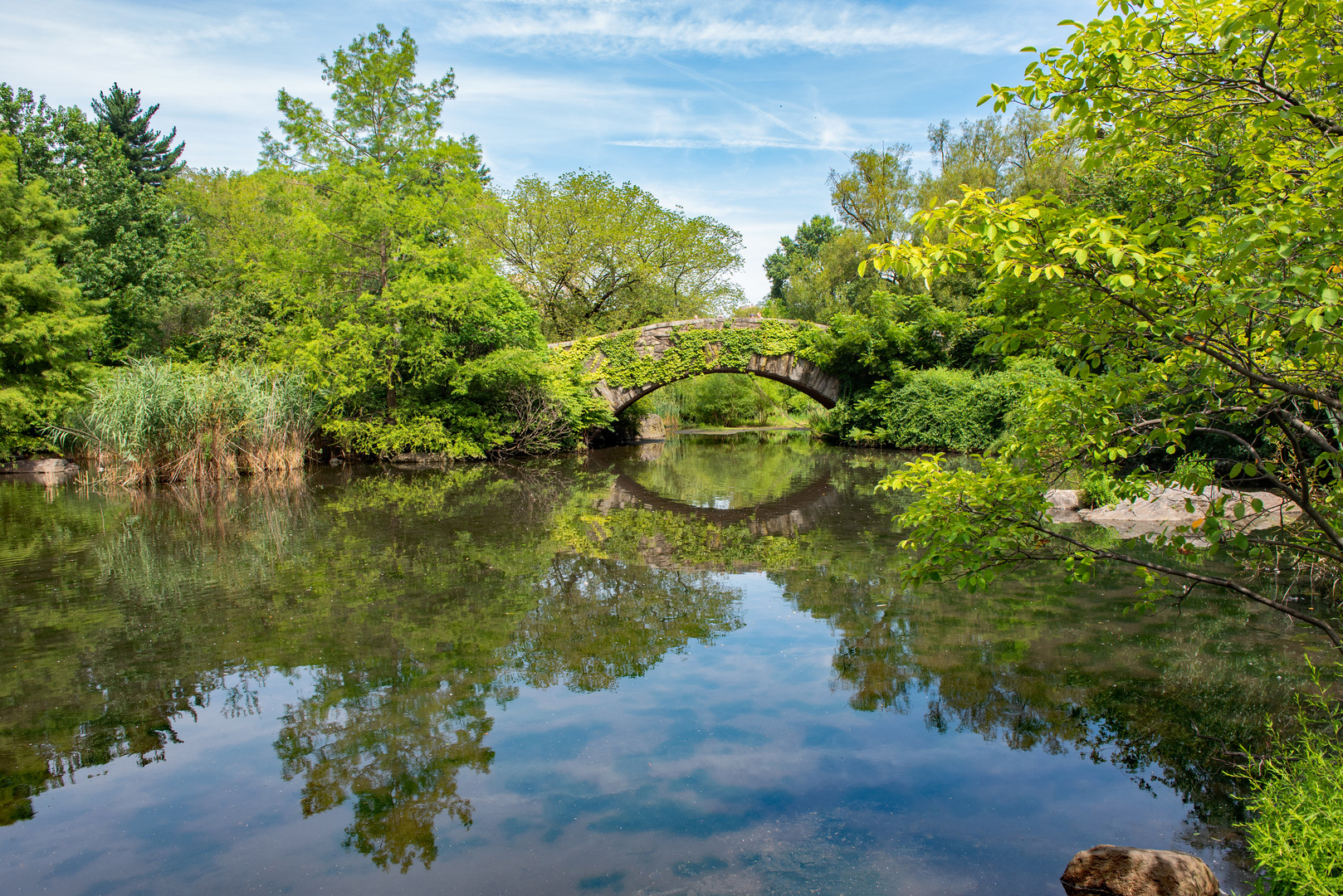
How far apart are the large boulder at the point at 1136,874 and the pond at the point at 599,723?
0.15 metres

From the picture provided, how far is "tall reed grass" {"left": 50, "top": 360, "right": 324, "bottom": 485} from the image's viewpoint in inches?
537

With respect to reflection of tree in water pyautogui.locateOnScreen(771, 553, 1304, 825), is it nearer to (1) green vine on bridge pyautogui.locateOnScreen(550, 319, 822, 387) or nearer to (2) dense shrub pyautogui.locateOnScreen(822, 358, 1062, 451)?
(2) dense shrub pyautogui.locateOnScreen(822, 358, 1062, 451)

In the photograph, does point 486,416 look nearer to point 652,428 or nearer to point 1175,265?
point 652,428

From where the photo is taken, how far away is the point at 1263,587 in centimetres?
643

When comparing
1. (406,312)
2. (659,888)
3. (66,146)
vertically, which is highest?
(66,146)

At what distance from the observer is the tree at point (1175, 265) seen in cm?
231

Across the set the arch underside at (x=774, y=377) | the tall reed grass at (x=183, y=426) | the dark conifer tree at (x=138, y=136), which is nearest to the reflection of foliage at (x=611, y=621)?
the tall reed grass at (x=183, y=426)

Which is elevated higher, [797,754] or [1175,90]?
[1175,90]

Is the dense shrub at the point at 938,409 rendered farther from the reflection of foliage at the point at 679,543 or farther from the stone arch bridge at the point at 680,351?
the reflection of foliage at the point at 679,543

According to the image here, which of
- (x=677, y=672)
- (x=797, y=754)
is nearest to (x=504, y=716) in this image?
(x=677, y=672)

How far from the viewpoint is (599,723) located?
14.0ft

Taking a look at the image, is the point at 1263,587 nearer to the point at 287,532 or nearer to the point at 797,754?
the point at 797,754

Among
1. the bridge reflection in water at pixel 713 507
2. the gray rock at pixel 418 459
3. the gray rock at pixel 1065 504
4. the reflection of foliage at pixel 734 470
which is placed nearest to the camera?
the bridge reflection in water at pixel 713 507

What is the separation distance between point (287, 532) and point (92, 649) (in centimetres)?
409
